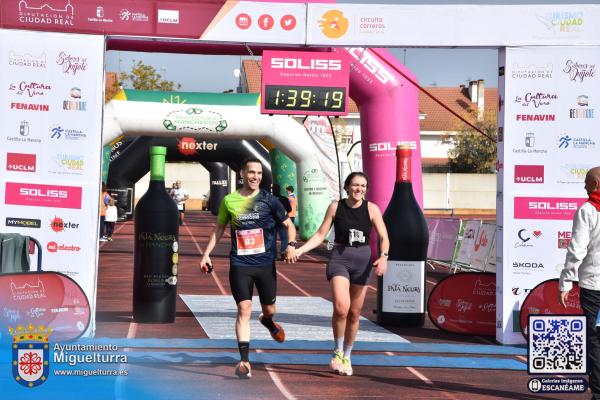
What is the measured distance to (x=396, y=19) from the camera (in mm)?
12008

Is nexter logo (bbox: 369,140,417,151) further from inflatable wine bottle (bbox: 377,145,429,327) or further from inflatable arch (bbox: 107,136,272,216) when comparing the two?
inflatable arch (bbox: 107,136,272,216)

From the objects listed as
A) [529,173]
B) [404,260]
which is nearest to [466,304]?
[404,260]

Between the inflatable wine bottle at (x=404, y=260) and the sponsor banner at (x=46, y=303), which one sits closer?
the sponsor banner at (x=46, y=303)

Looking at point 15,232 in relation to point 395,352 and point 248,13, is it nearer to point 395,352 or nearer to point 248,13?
point 248,13

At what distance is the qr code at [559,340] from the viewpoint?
8.09 metres

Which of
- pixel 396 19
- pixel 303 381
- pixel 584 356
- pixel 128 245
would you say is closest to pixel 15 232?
pixel 303 381

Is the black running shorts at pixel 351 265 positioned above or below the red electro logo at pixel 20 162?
below

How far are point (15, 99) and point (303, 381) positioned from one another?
4.71 metres

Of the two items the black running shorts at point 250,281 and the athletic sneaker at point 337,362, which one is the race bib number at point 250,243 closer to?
the black running shorts at point 250,281

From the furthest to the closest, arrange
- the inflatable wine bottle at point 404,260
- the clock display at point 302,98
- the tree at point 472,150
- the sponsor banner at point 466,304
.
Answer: the tree at point 472,150 → the inflatable wine bottle at point 404,260 → the clock display at point 302,98 → the sponsor banner at point 466,304

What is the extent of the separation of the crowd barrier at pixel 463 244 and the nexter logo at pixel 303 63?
7919 millimetres

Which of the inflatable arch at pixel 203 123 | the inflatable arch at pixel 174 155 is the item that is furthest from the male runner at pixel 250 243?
the inflatable arch at pixel 174 155

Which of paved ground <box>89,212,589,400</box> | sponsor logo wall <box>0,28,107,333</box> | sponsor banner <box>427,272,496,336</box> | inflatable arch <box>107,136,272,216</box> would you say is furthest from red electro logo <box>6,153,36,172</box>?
inflatable arch <box>107,136,272,216</box>

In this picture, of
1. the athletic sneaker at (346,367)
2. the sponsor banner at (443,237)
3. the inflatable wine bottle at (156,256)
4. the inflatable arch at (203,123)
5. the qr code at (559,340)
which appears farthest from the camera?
the inflatable arch at (203,123)
